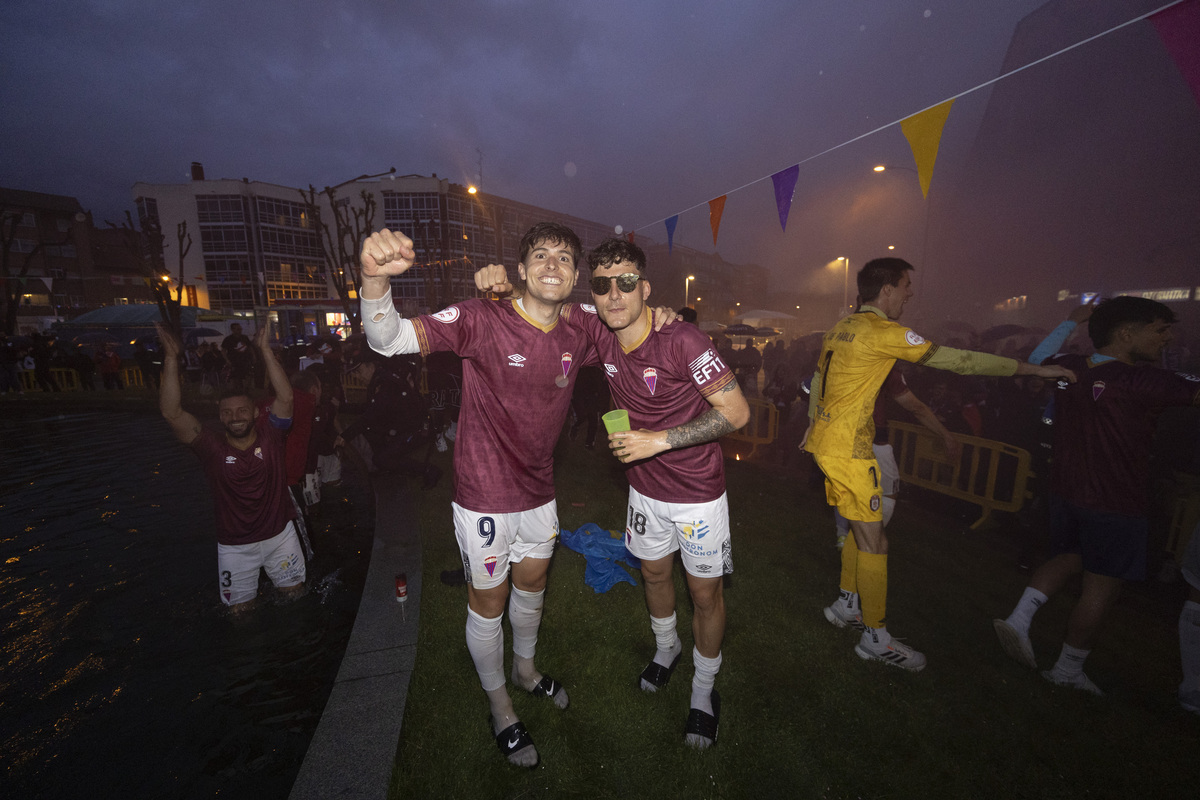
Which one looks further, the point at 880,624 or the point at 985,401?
the point at 985,401

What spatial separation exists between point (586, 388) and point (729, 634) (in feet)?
18.6

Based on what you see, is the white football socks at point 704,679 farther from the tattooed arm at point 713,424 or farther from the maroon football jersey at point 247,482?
the maroon football jersey at point 247,482

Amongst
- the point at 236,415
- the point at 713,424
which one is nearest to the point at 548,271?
the point at 713,424

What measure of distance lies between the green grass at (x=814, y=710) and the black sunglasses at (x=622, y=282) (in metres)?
2.77

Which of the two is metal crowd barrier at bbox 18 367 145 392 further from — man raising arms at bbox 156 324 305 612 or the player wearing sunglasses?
the player wearing sunglasses

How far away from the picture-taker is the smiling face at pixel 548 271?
259 cm

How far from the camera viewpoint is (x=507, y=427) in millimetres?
2719

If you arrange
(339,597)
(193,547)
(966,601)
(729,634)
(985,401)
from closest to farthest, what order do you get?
(729,634) → (966,601) → (339,597) → (193,547) → (985,401)

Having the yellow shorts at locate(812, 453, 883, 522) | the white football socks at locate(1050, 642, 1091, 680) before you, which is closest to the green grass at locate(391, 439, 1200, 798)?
the white football socks at locate(1050, 642, 1091, 680)

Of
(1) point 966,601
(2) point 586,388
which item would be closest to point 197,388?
(2) point 586,388

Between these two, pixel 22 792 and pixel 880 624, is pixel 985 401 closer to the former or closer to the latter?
pixel 880 624

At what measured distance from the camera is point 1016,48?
1642 inches

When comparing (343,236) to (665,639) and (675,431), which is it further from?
(675,431)

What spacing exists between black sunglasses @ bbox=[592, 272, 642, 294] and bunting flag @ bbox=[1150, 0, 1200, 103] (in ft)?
15.0
